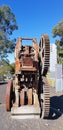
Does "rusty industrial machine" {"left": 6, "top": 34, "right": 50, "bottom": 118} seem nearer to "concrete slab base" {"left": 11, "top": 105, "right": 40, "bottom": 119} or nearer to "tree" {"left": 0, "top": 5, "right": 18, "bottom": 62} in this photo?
"concrete slab base" {"left": 11, "top": 105, "right": 40, "bottom": 119}

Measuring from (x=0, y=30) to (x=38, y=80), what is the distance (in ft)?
104

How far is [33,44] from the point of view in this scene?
1138 cm

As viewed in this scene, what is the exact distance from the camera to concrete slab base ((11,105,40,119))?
34.2 feet

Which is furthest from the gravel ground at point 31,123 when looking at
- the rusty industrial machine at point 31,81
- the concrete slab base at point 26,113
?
the rusty industrial machine at point 31,81

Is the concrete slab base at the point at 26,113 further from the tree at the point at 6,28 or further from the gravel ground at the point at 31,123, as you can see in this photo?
the tree at the point at 6,28

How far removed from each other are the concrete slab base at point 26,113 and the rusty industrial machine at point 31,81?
0.20 metres

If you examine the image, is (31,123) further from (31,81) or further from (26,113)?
(31,81)

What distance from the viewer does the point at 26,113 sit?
10.5 meters

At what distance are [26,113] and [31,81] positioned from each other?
1.21 metres

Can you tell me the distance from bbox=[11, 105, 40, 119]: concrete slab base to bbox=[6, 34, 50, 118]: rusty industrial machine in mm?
198

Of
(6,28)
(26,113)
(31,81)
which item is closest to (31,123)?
(26,113)

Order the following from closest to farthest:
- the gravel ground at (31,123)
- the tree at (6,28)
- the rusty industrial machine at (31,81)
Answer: the gravel ground at (31,123) → the rusty industrial machine at (31,81) → the tree at (6,28)

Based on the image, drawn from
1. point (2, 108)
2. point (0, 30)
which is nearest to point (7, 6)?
point (0, 30)

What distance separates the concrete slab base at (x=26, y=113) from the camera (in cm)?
1042
